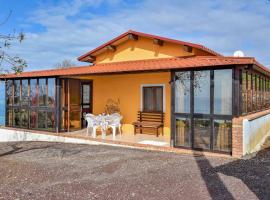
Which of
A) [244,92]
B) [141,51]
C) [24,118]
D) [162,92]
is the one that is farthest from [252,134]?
[24,118]

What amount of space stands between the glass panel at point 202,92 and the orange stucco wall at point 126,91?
3466mm

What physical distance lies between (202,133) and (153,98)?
4.41m

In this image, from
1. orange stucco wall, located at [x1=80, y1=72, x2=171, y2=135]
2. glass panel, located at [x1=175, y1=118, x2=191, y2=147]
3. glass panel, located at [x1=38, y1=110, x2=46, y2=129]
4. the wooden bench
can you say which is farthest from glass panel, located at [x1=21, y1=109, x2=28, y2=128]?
glass panel, located at [x1=175, y1=118, x2=191, y2=147]

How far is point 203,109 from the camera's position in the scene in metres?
9.06

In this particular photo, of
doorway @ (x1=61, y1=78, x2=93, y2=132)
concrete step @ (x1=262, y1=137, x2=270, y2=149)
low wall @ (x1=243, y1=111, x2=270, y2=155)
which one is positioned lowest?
concrete step @ (x1=262, y1=137, x2=270, y2=149)

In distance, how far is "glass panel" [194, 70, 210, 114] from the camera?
8977 mm

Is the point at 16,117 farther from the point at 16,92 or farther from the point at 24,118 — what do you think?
the point at 16,92

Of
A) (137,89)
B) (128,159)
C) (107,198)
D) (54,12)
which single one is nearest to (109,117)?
(137,89)

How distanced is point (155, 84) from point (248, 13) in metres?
6.16

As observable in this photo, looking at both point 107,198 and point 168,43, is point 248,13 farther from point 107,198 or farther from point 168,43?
point 107,198

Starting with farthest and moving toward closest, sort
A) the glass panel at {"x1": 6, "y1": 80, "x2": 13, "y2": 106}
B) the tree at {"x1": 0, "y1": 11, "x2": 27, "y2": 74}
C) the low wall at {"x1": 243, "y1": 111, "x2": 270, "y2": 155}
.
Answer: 1. the glass panel at {"x1": 6, "y1": 80, "x2": 13, "y2": 106}
2. the low wall at {"x1": 243, "y1": 111, "x2": 270, "y2": 155}
3. the tree at {"x1": 0, "y1": 11, "x2": 27, "y2": 74}

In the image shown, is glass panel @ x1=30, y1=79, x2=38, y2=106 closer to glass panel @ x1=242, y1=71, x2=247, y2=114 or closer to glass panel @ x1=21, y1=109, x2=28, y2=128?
glass panel @ x1=21, y1=109, x2=28, y2=128

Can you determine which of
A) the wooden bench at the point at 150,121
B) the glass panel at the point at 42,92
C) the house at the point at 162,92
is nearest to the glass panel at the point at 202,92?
the house at the point at 162,92

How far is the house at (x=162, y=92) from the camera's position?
8.72 metres
